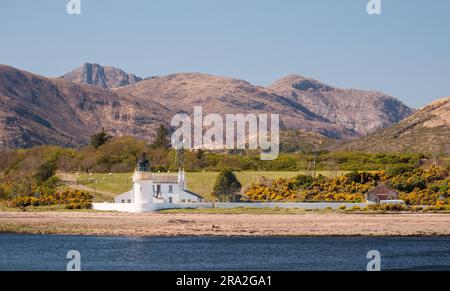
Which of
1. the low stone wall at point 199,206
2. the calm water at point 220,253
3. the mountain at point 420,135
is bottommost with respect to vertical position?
the calm water at point 220,253

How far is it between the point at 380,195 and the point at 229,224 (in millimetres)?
22528

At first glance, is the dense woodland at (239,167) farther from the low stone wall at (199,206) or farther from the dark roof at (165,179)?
the dark roof at (165,179)

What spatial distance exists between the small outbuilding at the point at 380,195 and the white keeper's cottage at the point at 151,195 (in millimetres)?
15721

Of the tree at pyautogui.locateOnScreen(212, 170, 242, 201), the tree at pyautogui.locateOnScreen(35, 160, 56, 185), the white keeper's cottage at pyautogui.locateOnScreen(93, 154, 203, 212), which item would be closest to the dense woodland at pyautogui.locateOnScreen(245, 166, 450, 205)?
the tree at pyautogui.locateOnScreen(212, 170, 242, 201)

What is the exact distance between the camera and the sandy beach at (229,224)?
57969 millimetres

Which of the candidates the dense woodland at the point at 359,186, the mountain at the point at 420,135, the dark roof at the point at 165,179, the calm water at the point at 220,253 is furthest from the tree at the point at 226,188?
the mountain at the point at 420,135

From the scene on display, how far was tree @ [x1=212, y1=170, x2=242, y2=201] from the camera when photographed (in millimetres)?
84556

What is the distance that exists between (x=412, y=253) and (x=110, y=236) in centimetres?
2074

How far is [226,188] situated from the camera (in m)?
85.5

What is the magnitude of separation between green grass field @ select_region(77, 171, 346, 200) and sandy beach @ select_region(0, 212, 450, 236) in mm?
18551

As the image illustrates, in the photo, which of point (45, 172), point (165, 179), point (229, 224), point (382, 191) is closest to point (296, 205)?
point (382, 191)

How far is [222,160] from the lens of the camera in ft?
376

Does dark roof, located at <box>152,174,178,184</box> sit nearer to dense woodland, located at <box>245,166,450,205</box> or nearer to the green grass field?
the green grass field
